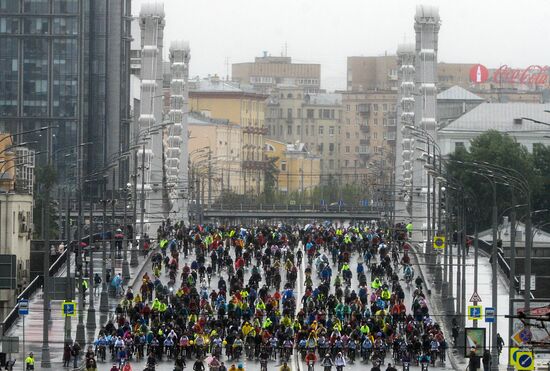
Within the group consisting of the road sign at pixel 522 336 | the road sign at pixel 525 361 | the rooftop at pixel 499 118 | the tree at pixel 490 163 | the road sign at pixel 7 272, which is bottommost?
the road sign at pixel 525 361

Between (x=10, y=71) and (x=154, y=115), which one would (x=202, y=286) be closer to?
(x=154, y=115)

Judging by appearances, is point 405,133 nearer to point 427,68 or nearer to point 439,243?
point 427,68

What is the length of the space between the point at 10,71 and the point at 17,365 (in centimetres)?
11412

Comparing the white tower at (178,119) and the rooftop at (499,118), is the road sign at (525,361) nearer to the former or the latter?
the white tower at (178,119)

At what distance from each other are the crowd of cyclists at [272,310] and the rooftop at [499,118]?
78.3 metres

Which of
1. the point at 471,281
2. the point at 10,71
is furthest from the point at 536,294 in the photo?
the point at 10,71

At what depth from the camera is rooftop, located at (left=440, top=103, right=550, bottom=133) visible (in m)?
174

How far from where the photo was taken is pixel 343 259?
89.9 m

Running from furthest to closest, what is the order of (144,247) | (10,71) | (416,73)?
(10,71)
(416,73)
(144,247)

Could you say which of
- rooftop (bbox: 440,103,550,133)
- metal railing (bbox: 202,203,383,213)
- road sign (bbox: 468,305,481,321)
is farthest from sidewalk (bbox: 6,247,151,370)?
rooftop (bbox: 440,103,550,133)

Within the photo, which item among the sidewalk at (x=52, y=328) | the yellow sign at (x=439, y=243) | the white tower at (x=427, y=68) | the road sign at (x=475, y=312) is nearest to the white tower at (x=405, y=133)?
the white tower at (x=427, y=68)

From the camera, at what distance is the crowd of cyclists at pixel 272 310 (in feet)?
215

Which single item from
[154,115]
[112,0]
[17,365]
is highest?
[112,0]

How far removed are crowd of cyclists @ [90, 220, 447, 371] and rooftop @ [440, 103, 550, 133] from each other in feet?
257
